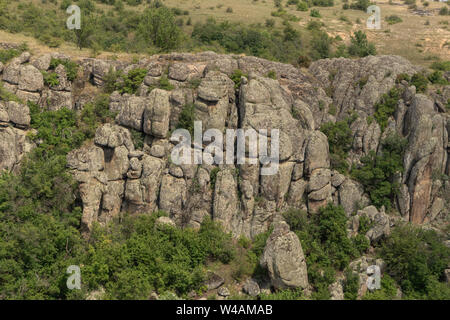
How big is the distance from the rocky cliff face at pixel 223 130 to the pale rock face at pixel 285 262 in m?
4.65

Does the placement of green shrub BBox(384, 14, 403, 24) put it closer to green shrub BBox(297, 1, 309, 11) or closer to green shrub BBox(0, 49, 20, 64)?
green shrub BBox(297, 1, 309, 11)

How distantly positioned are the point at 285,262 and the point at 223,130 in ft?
40.0

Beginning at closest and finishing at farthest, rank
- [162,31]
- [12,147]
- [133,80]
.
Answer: [12,147], [133,80], [162,31]

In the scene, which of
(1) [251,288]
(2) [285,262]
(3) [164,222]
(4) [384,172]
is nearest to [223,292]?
(1) [251,288]

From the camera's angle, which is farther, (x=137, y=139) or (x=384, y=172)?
(x=384, y=172)

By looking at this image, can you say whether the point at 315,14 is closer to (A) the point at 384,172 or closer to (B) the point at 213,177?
(A) the point at 384,172

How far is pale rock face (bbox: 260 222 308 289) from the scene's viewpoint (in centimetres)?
2380

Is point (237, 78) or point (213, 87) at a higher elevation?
point (237, 78)

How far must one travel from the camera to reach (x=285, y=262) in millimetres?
23828

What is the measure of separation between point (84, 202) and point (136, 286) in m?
8.38

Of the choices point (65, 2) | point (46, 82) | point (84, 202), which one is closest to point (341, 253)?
point (84, 202)

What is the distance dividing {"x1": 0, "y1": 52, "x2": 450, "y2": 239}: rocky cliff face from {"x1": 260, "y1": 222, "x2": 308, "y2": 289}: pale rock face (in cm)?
465

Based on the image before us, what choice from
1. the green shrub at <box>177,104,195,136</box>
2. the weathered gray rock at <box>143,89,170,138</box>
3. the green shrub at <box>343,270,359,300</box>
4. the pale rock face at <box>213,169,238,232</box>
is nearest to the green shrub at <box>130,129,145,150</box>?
the weathered gray rock at <box>143,89,170,138</box>

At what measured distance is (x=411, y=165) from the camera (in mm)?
30688
